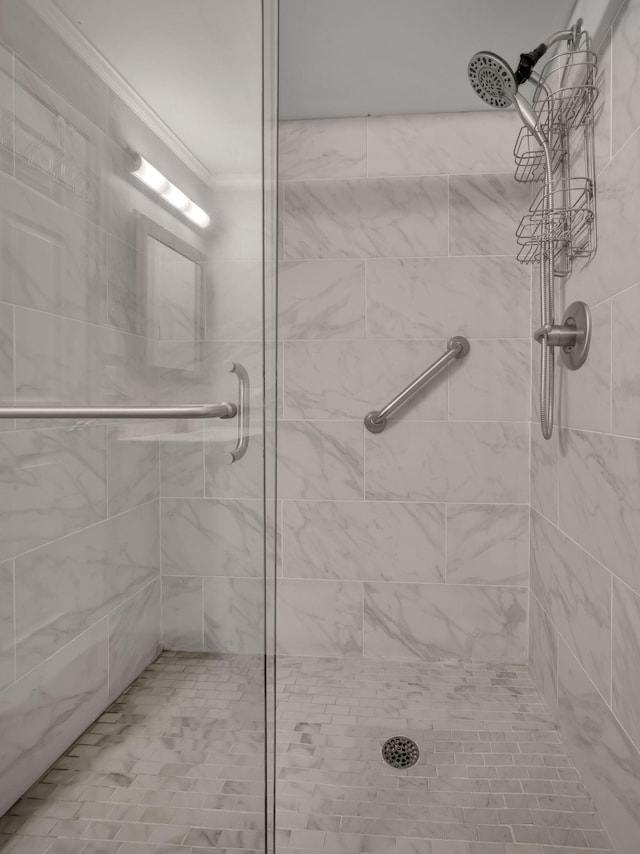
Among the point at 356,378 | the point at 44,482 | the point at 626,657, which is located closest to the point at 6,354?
the point at 44,482

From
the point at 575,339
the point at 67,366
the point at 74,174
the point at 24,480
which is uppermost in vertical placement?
the point at 74,174

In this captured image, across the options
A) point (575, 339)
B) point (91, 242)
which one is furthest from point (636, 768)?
point (91, 242)

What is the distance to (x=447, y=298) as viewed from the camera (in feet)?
6.59

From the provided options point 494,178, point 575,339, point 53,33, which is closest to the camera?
point 53,33

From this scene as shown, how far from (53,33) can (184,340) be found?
0.47 metres

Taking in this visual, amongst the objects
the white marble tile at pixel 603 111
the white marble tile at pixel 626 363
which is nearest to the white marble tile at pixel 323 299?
the white marble tile at pixel 603 111

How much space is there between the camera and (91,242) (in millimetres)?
858

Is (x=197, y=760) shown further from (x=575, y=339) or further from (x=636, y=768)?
(x=575, y=339)

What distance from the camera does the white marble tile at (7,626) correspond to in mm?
869

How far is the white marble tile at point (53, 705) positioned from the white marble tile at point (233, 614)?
0.54 ft

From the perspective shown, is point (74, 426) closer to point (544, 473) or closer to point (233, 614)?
point (233, 614)

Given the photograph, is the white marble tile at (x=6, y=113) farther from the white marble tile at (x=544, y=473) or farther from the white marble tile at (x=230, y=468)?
the white marble tile at (x=544, y=473)

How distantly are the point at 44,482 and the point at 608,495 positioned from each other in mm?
1111

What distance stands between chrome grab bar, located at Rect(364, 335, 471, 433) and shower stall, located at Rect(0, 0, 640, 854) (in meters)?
0.01
